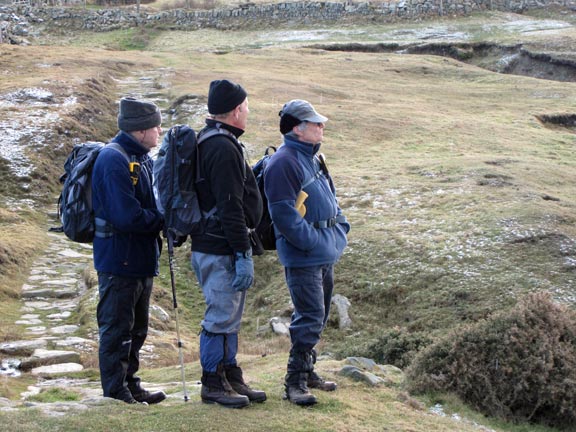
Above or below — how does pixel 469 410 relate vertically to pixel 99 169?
below

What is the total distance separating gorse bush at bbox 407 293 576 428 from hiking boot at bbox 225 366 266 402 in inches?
76.4

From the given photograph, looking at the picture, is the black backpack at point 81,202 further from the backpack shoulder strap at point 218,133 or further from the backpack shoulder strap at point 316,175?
the backpack shoulder strap at point 316,175

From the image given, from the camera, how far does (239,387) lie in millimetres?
6988

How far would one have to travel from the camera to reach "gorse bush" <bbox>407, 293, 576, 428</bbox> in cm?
816

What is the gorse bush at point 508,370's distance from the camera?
321 inches

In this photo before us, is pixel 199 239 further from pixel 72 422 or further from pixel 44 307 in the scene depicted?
pixel 44 307

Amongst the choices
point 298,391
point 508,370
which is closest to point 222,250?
point 298,391

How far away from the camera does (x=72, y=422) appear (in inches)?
245

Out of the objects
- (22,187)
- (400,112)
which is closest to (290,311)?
(22,187)

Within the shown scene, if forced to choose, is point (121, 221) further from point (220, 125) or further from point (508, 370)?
point (508, 370)

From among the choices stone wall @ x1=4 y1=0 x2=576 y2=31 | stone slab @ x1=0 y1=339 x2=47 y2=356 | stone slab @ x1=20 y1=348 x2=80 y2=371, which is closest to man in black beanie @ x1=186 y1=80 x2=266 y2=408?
stone slab @ x1=20 y1=348 x2=80 y2=371

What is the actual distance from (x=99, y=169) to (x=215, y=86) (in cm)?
132

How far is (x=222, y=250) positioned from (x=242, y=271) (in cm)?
26

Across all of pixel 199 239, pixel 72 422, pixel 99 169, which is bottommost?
pixel 72 422
